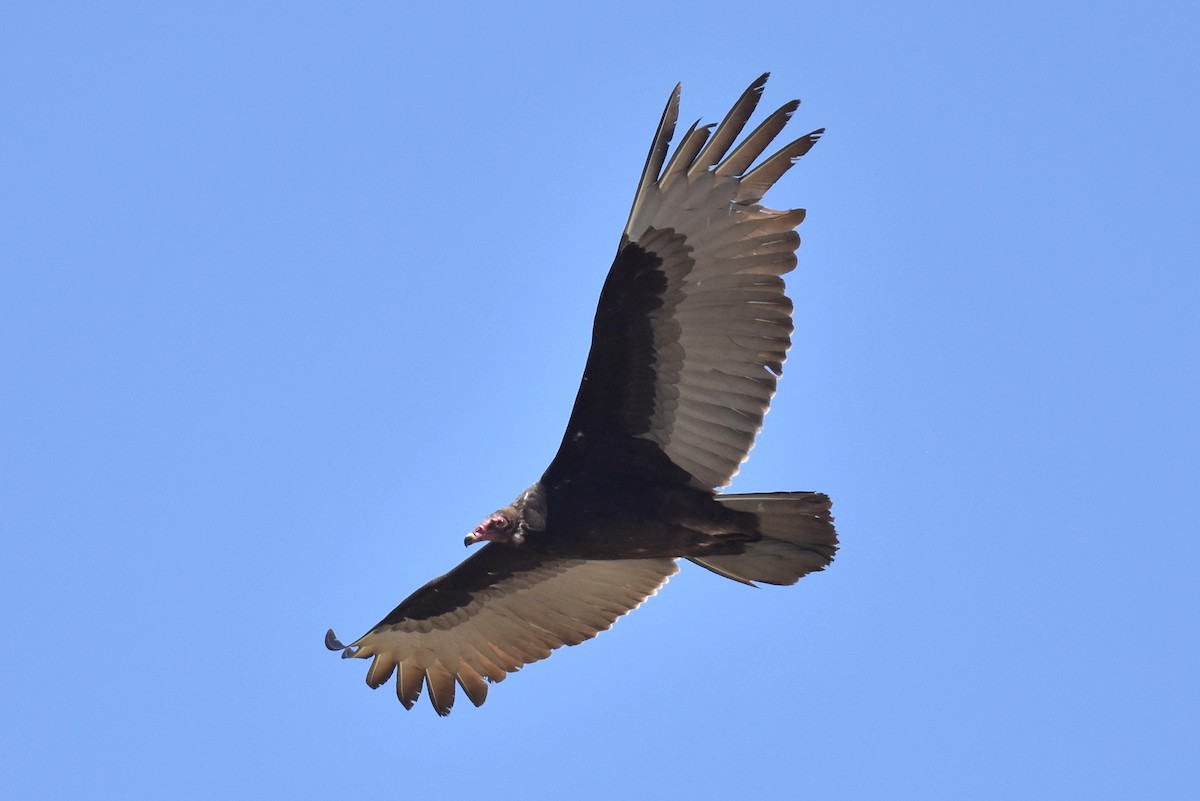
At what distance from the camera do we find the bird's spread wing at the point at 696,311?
747cm

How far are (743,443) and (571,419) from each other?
0.86 m

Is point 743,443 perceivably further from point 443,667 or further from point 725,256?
point 443,667

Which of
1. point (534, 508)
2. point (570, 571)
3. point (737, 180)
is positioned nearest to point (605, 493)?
point (534, 508)

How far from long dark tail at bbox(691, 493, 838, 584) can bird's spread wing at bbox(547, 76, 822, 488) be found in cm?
28

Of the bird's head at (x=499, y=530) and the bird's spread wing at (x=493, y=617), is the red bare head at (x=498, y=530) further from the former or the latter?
the bird's spread wing at (x=493, y=617)

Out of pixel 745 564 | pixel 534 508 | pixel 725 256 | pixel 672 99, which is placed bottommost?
pixel 745 564

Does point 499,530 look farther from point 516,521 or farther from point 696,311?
point 696,311

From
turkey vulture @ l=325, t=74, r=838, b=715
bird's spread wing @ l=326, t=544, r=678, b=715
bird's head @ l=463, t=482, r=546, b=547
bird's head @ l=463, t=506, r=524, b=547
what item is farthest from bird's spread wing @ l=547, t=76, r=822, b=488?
bird's spread wing @ l=326, t=544, r=678, b=715

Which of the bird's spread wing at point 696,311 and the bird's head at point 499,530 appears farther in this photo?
the bird's head at point 499,530

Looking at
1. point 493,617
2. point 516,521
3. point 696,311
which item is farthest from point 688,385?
point 493,617

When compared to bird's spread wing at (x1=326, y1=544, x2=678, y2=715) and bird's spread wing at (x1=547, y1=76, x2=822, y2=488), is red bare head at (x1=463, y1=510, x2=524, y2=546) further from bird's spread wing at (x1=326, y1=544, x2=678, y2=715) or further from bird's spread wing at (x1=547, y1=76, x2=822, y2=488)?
bird's spread wing at (x1=326, y1=544, x2=678, y2=715)

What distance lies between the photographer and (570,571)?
349 inches

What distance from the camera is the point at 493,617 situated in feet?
29.6

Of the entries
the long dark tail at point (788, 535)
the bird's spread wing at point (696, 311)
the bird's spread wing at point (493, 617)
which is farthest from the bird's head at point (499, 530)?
the long dark tail at point (788, 535)
